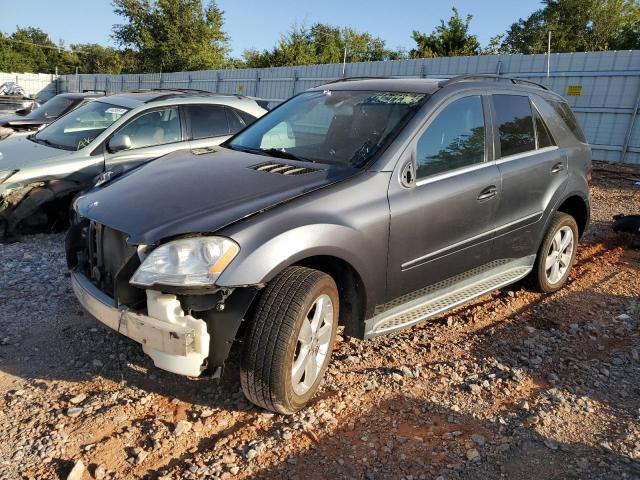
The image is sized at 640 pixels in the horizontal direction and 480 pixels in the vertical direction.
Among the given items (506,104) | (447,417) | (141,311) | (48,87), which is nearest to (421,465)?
(447,417)

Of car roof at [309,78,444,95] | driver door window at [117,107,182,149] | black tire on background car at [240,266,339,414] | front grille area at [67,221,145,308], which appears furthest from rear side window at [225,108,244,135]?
black tire on background car at [240,266,339,414]

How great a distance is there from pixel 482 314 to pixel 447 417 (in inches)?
64.3

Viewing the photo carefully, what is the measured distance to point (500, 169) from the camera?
388 cm

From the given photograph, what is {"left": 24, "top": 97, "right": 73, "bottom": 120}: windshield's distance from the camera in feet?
33.1

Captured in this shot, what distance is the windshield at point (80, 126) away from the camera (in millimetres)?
6387

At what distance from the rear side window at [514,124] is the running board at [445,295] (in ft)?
2.98

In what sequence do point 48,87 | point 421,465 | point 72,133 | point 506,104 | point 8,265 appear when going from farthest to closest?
point 48,87
point 72,133
point 8,265
point 506,104
point 421,465

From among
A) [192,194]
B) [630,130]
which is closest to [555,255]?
[192,194]

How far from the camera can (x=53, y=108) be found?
10.3 meters

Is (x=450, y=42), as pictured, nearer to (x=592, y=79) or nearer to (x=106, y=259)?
(x=592, y=79)

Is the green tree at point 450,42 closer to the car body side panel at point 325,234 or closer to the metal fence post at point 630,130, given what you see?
the metal fence post at point 630,130

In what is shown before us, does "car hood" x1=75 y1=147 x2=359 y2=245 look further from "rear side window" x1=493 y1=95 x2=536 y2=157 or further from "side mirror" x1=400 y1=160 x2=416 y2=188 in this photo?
"rear side window" x1=493 y1=95 x2=536 y2=157

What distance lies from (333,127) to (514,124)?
151 centimetres

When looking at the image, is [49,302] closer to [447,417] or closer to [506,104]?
[447,417]
